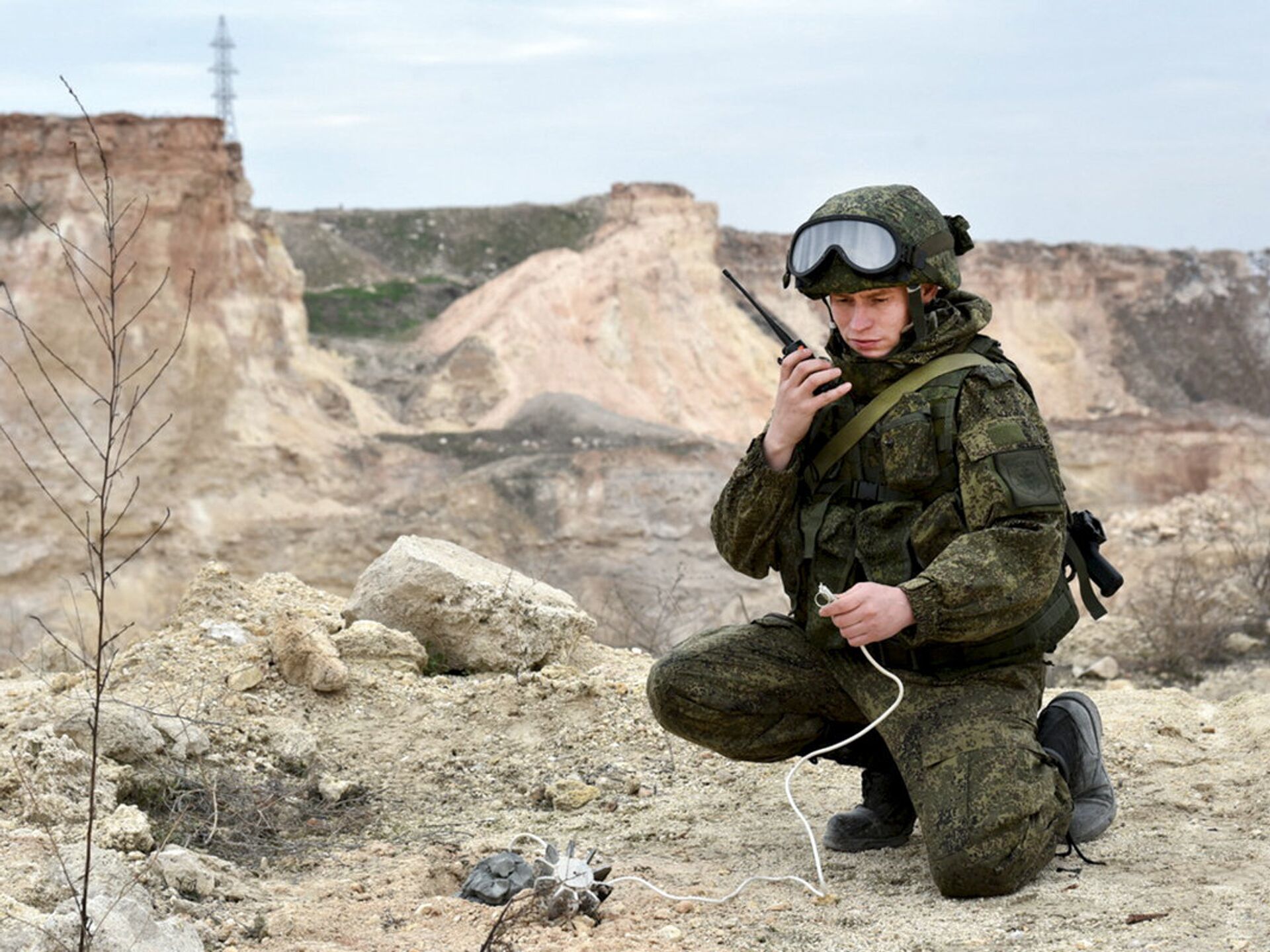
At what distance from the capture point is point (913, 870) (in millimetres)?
3721

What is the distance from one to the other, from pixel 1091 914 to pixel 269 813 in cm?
230

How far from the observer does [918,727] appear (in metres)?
3.58

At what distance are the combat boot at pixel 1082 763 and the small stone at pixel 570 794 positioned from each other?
1394 millimetres

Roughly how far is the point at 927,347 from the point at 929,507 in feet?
1.30

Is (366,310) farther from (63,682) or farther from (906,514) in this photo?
(906,514)

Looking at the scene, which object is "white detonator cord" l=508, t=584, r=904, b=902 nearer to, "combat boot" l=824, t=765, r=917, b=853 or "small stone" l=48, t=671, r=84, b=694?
"combat boot" l=824, t=765, r=917, b=853

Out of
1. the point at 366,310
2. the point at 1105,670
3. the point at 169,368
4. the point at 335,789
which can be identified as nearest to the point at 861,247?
the point at 335,789

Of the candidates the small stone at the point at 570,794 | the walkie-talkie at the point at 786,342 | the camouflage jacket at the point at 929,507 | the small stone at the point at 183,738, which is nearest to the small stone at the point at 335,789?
the small stone at the point at 183,738

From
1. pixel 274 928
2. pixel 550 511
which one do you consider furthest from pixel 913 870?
pixel 550 511

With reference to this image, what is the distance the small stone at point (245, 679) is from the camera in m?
5.13

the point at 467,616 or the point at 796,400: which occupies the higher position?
the point at 796,400

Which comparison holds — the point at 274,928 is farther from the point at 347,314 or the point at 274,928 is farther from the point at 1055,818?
the point at 347,314

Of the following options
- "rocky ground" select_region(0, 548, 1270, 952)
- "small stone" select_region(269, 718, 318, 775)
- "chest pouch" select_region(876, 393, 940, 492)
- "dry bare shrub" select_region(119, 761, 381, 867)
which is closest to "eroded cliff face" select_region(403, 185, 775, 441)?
"rocky ground" select_region(0, 548, 1270, 952)

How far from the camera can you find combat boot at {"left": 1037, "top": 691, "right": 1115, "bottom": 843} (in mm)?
3758
